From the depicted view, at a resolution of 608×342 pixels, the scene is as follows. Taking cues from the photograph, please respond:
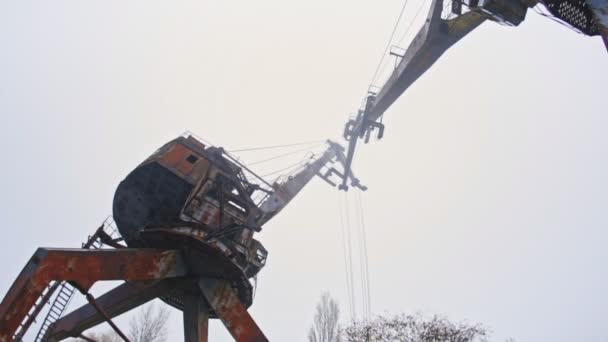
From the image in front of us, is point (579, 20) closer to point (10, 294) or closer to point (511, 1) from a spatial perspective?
point (511, 1)

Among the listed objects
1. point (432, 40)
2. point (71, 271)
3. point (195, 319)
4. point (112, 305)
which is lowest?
point (195, 319)

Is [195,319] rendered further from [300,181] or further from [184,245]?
[300,181]

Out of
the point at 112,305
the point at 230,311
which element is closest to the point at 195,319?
the point at 230,311

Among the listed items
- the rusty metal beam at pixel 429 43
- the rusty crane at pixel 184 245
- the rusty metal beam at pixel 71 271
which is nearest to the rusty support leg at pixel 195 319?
the rusty crane at pixel 184 245

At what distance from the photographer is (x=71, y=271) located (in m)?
8.05

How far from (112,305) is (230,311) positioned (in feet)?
13.7

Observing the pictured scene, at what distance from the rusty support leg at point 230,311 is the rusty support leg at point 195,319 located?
694mm

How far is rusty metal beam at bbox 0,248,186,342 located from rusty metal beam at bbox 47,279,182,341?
2013mm

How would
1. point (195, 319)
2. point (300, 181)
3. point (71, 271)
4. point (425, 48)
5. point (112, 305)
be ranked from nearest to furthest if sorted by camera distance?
1. point (71, 271)
2. point (425, 48)
3. point (195, 319)
4. point (112, 305)
5. point (300, 181)

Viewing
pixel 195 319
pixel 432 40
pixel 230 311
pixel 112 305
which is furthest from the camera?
pixel 112 305

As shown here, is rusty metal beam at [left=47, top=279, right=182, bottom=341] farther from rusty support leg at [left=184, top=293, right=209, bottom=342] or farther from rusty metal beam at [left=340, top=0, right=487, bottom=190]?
rusty metal beam at [left=340, top=0, right=487, bottom=190]

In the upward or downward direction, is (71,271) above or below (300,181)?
below

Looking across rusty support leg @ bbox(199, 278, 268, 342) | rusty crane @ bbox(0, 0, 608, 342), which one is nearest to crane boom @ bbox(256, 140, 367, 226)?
rusty crane @ bbox(0, 0, 608, 342)

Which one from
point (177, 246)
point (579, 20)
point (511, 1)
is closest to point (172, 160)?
point (177, 246)
